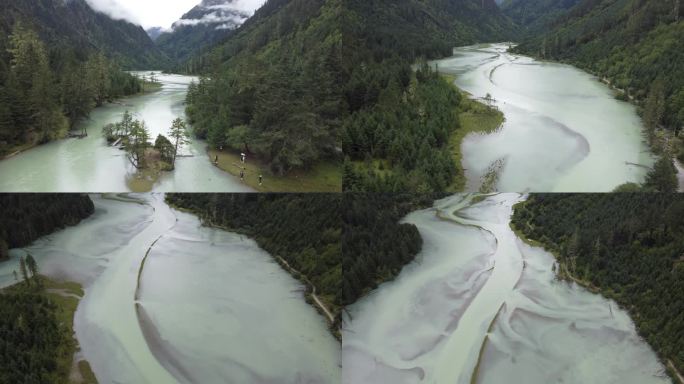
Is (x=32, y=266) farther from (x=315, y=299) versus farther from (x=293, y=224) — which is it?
(x=315, y=299)

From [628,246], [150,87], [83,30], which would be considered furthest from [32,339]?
[628,246]

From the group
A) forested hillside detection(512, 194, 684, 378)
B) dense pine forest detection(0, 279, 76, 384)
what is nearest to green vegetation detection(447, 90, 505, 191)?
forested hillside detection(512, 194, 684, 378)

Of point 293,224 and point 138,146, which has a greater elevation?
point 138,146

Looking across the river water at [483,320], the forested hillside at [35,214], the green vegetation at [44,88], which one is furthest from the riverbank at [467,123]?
the forested hillside at [35,214]

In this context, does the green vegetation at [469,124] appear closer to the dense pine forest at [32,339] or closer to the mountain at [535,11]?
the mountain at [535,11]

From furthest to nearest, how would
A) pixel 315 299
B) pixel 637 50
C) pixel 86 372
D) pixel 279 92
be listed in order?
pixel 315 299 < pixel 637 50 < pixel 279 92 < pixel 86 372

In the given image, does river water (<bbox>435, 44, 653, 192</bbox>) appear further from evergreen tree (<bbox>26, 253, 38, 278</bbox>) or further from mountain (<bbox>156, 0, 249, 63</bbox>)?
evergreen tree (<bbox>26, 253, 38, 278</bbox>)
